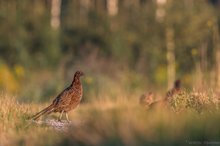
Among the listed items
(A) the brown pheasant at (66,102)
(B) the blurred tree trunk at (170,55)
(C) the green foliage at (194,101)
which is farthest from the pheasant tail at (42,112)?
(B) the blurred tree trunk at (170,55)

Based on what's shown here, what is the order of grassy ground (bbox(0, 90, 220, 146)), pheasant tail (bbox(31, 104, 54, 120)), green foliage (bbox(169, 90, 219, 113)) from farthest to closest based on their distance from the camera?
pheasant tail (bbox(31, 104, 54, 120)) < green foliage (bbox(169, 90, 219, 113)) < grassy ground (bbox(0, 90, 220, 146))

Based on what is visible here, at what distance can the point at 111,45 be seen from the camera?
3600 centimetres

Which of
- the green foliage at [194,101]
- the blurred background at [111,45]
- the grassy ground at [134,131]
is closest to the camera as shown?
the grassy ground at [134,131]

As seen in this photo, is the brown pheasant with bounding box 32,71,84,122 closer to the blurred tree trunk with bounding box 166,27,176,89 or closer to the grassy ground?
the grassy ground

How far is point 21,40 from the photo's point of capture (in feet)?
116

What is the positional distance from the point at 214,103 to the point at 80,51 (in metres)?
23.3

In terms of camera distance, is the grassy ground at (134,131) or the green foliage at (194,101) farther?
the green foliage at (194,101)

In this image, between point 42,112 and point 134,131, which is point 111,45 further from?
point 134,131

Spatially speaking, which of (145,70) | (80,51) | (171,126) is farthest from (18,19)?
(171,126)

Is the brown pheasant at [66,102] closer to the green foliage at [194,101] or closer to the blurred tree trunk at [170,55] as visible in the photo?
the green foliage at [194,101]

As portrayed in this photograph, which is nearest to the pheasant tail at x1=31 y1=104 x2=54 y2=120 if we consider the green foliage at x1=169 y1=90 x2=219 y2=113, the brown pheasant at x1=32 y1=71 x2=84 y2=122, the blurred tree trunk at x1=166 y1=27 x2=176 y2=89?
the brown pheasant at x1=32 y1=71 x2=84 y2=122

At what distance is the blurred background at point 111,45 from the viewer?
28.7 m

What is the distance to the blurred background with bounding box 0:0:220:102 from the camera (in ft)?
94.2

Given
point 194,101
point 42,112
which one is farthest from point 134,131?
point 42,112
